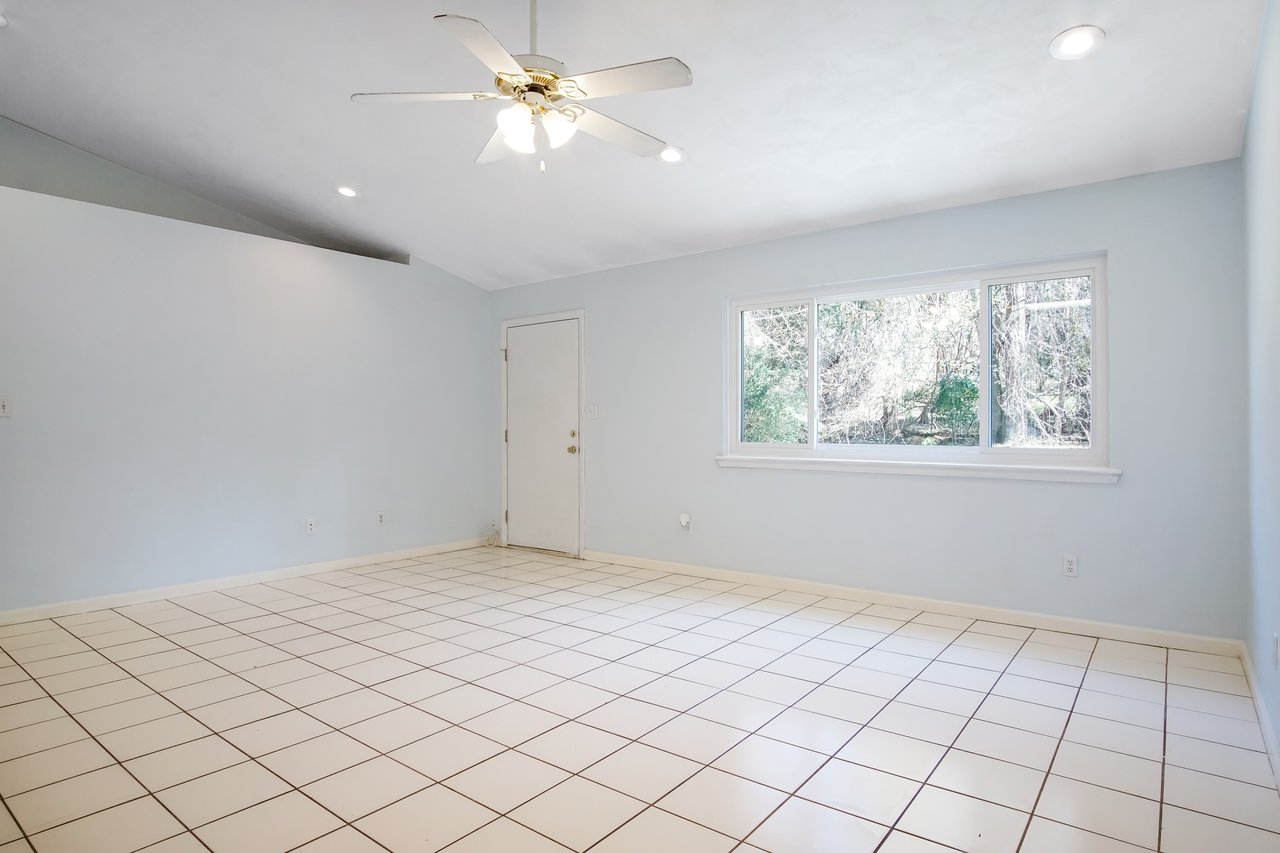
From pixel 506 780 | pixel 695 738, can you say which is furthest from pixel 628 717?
pixel 506 780

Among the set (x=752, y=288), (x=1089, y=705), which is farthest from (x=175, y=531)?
(x=1089, y=705)

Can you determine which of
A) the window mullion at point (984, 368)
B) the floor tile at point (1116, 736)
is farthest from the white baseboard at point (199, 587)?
the floor tile at point (1116, 736)

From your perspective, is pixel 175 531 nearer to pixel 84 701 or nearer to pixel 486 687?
pixel 84 701

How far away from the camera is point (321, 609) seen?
4133 mm

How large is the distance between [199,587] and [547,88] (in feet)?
13.5

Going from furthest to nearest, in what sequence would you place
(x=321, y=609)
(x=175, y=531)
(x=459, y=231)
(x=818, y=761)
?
(x=459, y=231) < (x=175, y=531) < (x=321, y=609) < (x=818, y=761)

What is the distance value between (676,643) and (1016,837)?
1.84m

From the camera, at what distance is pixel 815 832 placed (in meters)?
1.83

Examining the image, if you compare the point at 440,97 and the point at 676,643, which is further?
the point at 676,643

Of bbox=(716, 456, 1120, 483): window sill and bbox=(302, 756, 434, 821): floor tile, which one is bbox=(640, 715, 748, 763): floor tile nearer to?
bbox=(302, 756, 434, 821): floor tile

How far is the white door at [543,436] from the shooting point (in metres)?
5.77

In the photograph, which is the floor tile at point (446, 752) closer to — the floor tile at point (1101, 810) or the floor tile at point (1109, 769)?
the floor tile at point (1101, 810)

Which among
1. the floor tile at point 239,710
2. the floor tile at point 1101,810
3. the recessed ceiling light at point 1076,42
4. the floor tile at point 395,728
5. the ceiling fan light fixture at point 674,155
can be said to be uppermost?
the ceiling fan light fixture at point 674,155

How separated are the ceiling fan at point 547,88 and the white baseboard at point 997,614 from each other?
294 cm
